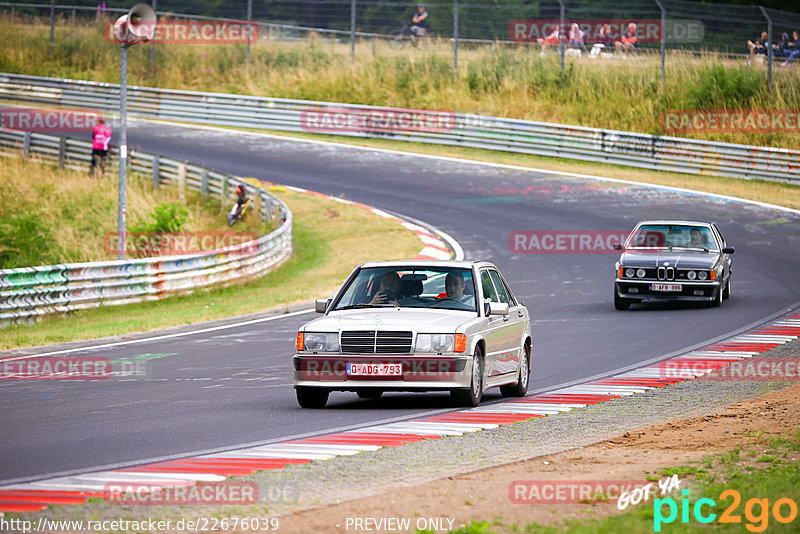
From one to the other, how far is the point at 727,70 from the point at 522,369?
32.0m

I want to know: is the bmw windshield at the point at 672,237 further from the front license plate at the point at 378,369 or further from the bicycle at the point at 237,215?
the bicycle at the point at 237,215

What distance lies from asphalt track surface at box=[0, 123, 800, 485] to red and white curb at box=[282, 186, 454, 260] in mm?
554

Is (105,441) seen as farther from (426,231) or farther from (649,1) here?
(649,1)

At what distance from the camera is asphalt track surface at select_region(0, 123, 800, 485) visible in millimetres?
10172

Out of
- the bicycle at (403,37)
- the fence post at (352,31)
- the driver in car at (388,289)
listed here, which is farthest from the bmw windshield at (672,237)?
the bicycle at (403,37)

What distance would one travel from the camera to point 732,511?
664 cm

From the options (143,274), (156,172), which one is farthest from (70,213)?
(143,274)

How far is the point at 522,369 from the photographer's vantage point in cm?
1300

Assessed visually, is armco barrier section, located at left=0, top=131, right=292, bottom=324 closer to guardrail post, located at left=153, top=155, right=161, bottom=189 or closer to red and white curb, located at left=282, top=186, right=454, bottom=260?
red and white curb, located at left=282, top=186, right=454, bottom=260

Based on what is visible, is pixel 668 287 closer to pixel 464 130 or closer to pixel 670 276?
pixel 670 276

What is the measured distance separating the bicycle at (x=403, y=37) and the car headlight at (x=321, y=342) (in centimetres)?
3587

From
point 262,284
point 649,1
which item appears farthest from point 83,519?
point 649,1

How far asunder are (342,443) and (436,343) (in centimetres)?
215

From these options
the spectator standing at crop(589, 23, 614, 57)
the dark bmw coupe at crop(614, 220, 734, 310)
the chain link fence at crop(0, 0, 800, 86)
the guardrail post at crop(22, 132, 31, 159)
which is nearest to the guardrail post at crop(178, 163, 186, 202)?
the guardrail post at crop(22, 132, 31, 159)
